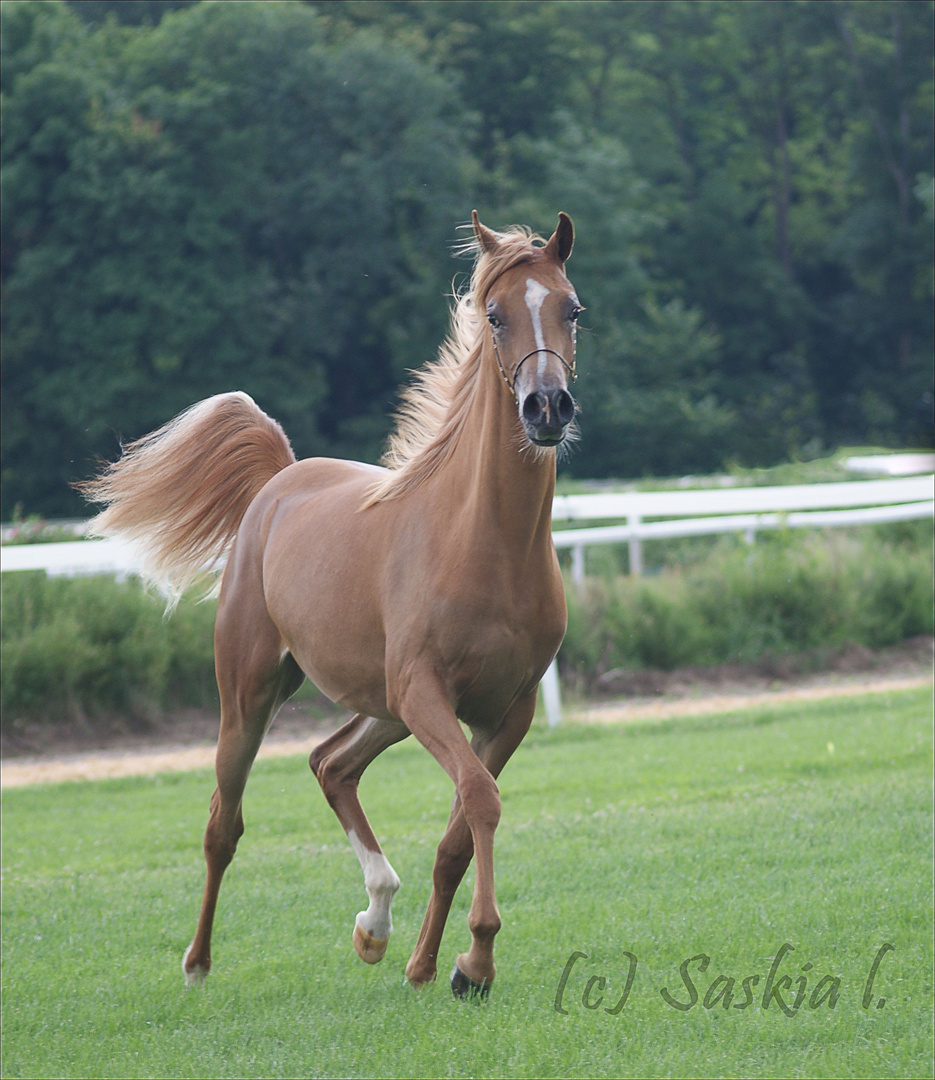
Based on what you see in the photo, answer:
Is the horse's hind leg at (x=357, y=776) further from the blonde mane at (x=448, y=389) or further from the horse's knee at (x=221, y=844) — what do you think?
the blonde mane at (x=448, y=389)

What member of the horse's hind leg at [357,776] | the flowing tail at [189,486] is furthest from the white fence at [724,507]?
the horse's hind leg at [357,776]

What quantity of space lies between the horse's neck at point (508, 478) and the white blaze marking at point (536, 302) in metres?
0.32

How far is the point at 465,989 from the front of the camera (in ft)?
14.5

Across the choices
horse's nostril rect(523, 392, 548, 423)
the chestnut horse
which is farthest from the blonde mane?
horse's nostril rect(523, 392, 548, 423)

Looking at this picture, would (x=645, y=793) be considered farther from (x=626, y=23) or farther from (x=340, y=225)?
(x=626, y=23)

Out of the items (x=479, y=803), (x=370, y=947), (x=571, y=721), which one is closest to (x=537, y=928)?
(x=370, y=947)

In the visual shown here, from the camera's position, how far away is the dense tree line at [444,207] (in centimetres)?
3359

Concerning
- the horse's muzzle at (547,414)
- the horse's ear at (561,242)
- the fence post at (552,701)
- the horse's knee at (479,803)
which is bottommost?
the fence post at (552,701)

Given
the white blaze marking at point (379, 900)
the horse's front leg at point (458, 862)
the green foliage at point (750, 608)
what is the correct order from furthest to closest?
the green foliage at point (750, 608) → the white blaze marking at point (379, 900) → the horse's front leg at point (458, 862)

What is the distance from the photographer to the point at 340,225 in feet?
122

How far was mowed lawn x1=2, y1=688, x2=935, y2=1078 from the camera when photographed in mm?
4176

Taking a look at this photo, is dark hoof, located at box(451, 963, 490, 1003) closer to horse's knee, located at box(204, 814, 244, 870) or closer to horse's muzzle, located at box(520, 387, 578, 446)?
horse's knee, located at box(204, 814, 244, 870)

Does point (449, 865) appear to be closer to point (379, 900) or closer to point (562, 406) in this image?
point (379, 900)

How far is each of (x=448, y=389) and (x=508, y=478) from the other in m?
0.74
